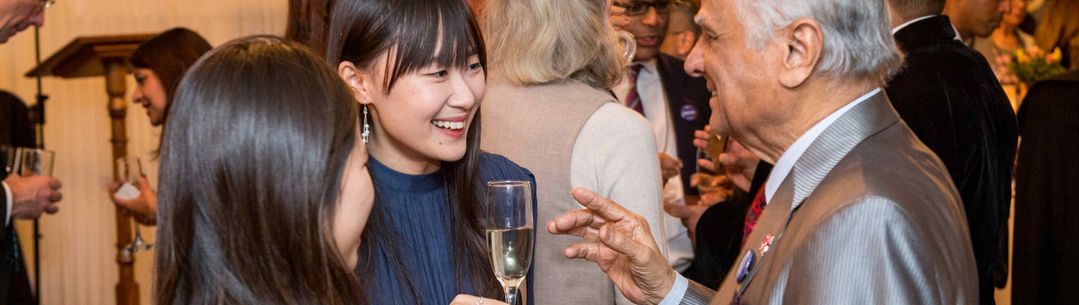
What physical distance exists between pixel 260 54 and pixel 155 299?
38 cm

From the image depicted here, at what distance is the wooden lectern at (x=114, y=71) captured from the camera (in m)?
5.23

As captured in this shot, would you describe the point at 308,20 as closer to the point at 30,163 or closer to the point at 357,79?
the point at 357,79

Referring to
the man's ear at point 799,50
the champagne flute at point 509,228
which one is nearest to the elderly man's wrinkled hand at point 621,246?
the champagne flute at point 509,228

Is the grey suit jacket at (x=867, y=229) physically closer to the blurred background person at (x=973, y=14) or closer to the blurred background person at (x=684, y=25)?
the blurred background person at (x=973, y=14)

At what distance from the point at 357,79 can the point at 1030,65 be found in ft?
16.0

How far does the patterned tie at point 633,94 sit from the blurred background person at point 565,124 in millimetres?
1396

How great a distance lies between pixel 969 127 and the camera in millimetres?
3027

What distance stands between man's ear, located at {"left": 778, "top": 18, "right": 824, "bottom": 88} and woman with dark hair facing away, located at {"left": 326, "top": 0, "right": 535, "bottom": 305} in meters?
0.61

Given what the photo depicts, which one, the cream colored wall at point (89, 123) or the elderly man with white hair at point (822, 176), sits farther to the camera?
the cream colored wall at point (89, 123)

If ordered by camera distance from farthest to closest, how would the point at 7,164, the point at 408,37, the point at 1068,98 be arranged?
the point at 1068,98
the point at 7,164
the point at 408,37

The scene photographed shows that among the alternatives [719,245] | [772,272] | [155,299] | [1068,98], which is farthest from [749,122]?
[1068,98]

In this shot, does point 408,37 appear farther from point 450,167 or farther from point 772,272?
point 772,272

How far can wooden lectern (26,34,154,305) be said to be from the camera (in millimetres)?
5234

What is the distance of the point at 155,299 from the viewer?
1637mm
